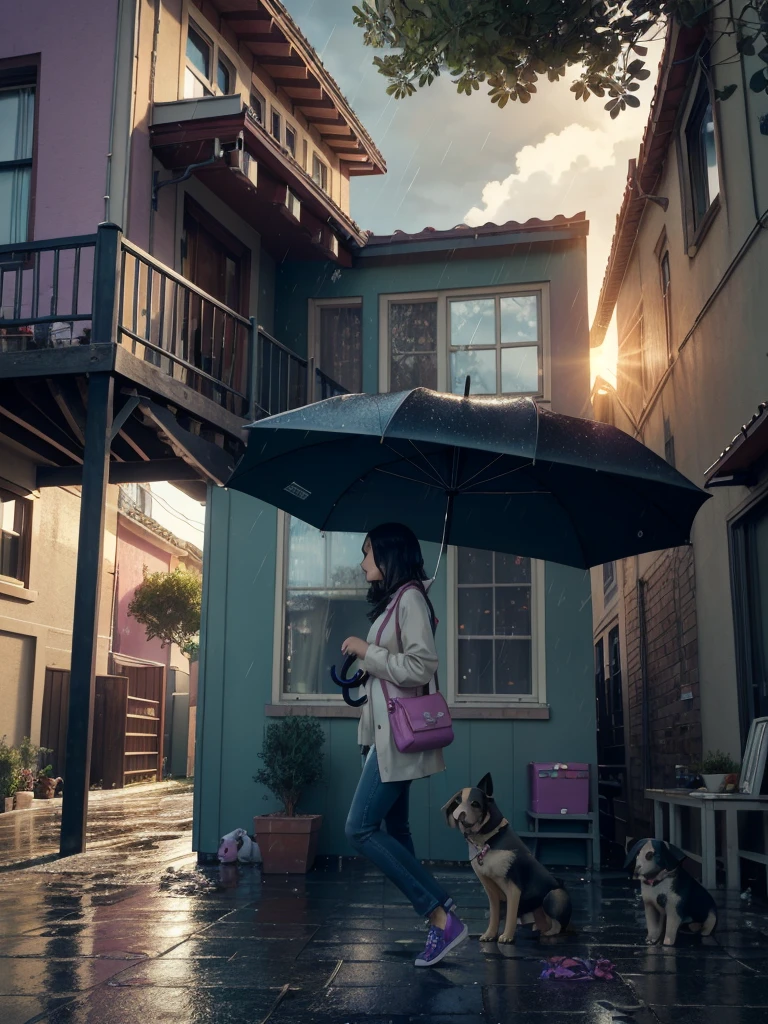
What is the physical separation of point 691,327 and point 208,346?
485 cm

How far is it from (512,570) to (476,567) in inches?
12.4

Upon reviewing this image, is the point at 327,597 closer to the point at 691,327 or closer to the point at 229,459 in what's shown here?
the point at 229,459

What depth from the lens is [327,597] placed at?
8.74m

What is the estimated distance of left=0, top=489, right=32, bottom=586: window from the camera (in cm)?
1395

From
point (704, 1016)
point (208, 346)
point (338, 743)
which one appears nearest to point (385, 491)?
point (704, 1016)

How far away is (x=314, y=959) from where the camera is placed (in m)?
4.25

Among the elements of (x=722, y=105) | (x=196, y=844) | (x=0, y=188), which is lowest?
(x=196, y=844)

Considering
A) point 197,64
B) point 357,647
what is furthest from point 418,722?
point 197,64

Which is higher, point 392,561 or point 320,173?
point 320,173

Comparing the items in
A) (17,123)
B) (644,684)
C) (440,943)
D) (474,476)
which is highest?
(17,123)

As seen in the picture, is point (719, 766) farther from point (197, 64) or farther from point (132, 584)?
point (132, 584)

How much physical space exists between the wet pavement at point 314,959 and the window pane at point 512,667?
1857 mm

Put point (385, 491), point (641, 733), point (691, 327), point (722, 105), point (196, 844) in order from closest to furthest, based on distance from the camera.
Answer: point (385, 491) < point (722, 105) < point (196, 844) < point (691, 327) < point (641, 733)

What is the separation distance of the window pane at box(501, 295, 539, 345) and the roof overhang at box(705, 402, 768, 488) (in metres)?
3.62
